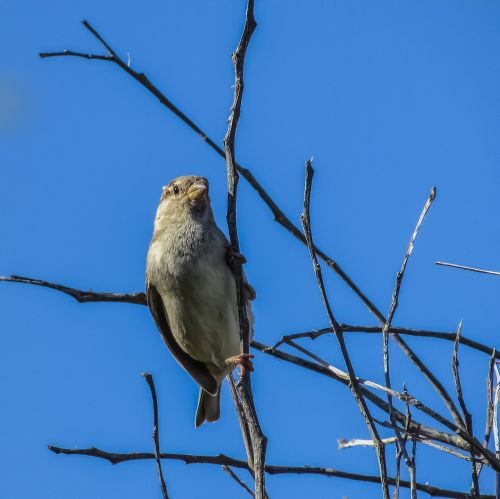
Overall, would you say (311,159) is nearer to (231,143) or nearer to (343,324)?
(231,143)

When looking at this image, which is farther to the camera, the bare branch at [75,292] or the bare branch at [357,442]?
the bare branch at [75,292]

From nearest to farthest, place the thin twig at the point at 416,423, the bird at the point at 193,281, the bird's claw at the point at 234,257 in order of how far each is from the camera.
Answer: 1. the thin twig at the point at 416,423
2. the bird's claw at the point at 234,257
3. the bird at the point at 193,281

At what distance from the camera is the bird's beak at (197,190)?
5.29m

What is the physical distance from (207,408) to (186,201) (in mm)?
1442

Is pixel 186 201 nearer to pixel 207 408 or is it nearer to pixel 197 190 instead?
pixel 197 190

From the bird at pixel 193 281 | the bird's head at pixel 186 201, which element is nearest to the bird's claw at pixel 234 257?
the bird at pixel 193 281

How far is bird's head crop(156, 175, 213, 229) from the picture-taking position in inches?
208

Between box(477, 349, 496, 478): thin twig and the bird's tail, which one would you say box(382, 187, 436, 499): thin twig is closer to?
box(477, 349, 496, 478): thin twig

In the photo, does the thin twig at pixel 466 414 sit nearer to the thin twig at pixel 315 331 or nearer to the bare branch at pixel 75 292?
the thin twig at pixel 315 331

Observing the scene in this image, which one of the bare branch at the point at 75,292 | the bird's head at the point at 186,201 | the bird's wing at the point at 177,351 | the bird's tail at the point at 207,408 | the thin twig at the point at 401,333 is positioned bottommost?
the thin twig at the point at 401,333

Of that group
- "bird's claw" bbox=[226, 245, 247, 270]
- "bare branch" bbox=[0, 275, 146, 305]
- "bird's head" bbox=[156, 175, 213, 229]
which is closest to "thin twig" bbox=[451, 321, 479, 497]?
"bird's claw" bbox=[226, 245, 247, 270]

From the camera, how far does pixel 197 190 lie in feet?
17.4

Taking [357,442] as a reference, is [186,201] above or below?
above

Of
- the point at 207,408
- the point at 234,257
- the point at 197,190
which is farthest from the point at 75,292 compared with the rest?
the point at 207,408
